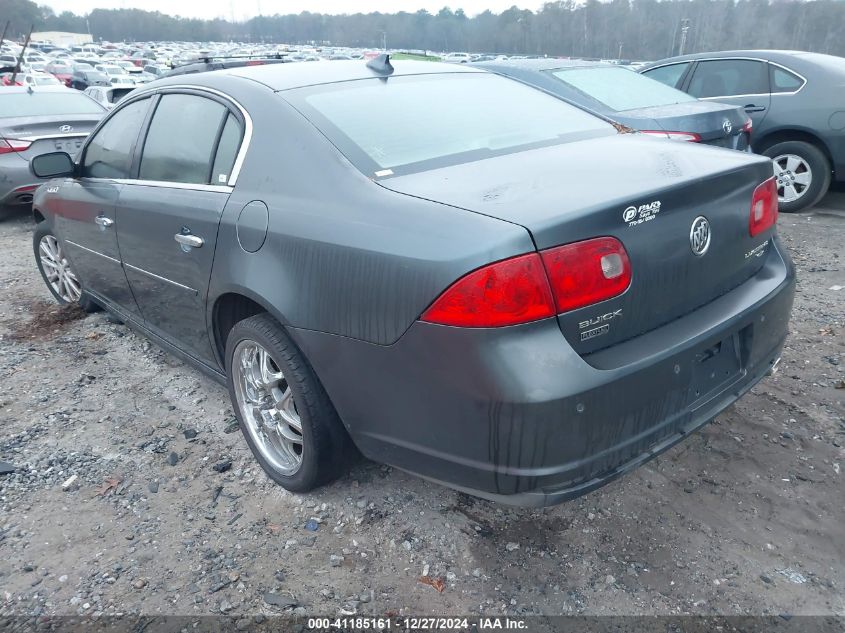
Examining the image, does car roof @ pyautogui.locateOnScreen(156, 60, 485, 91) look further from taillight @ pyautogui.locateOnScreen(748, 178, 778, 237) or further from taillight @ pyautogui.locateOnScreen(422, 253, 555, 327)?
taillight @ pyautogui.locateOnScreen(748, 178, 778, 237)

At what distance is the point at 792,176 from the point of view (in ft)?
22.0

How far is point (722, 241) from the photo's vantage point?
2256 millimetres

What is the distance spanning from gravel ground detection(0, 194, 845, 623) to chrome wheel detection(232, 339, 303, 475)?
0.15 m

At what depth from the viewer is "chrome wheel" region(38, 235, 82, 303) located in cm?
464

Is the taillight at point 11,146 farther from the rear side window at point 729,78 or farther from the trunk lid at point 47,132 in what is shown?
the rear side window at point 729,78

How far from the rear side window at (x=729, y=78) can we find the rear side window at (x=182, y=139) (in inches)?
243

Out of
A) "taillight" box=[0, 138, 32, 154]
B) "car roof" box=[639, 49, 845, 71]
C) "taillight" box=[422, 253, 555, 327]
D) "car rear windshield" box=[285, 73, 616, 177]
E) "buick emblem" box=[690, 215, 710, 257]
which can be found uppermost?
"car roof" box=[639, 49, 845, 71]

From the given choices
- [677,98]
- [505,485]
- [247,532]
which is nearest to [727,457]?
[505,485]

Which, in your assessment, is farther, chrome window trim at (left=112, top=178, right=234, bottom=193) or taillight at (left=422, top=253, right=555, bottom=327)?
chrome window trim at (left=112, top=178, right=234, bottom=193)

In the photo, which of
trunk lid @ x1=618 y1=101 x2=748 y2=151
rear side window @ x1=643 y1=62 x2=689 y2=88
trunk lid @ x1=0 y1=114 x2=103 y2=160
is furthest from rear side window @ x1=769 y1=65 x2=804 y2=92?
trunk lid @ x1=0 y1=114 x2=103 y2=160

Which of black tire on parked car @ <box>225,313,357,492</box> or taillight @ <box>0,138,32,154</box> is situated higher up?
taillight @ <box>0,138,32,154</box>

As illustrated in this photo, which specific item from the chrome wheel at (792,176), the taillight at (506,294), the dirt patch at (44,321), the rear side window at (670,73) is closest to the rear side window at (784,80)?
the chrome wheel at (792,176)

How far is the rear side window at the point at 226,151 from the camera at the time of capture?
2.70 meters

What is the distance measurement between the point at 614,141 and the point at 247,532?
2.10m
